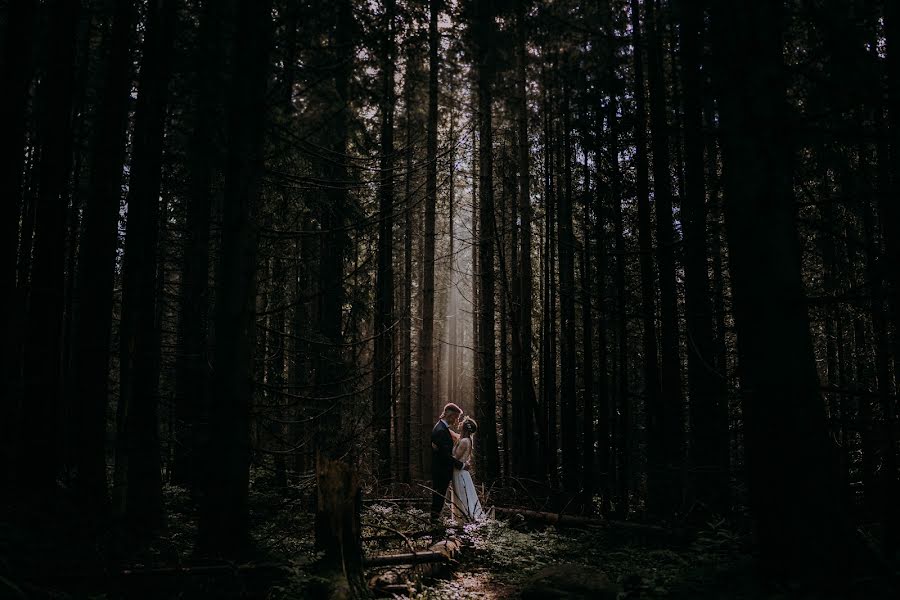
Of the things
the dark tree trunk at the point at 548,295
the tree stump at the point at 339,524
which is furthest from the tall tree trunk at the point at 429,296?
the tree stump at the point at 339,524

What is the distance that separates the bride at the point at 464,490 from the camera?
379 inches

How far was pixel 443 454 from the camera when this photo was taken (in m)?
10.0

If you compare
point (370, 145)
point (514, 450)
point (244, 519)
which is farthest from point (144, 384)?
point (514, 450)

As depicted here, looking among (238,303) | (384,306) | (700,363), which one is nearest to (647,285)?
(700,363)

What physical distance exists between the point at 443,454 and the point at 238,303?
607 centimetres

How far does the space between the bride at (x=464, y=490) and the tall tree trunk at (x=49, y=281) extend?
6.27 metres

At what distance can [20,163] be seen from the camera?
539cm

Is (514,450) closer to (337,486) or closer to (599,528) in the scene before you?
(599,528)

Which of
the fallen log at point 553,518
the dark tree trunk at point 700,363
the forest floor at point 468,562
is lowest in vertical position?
the fallen log at point 553,518

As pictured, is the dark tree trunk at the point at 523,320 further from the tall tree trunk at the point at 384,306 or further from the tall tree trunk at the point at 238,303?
the tall tree trunk at the point at 238,303

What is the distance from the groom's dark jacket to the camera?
9.95 m

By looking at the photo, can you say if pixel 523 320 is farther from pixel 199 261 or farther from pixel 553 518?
pixel 199 261

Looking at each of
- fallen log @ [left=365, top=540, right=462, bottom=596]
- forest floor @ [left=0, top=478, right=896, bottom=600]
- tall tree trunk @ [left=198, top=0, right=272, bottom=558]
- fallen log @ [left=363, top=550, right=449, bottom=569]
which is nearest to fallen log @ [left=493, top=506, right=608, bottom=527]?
forest floor @ [left=0, top=478, right=896, bottom=600]

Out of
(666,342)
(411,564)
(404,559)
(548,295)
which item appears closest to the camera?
(404,559)
